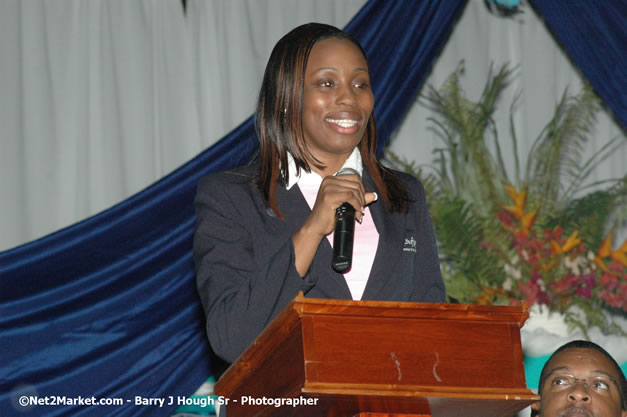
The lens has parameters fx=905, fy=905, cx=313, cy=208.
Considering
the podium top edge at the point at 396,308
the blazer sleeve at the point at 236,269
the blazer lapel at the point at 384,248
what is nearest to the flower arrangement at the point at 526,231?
the blazer lapel at the point at 384,248

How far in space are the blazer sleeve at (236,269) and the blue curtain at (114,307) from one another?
5.04ft

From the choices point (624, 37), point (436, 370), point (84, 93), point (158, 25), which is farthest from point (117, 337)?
point (624, 37)

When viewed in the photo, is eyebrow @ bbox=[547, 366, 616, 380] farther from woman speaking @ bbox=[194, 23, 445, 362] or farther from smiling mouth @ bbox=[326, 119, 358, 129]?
smiling mouth @ bbox=[326, 119, 358, 129]

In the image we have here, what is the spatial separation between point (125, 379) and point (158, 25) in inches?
68.6

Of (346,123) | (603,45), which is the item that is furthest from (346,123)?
(603,45)

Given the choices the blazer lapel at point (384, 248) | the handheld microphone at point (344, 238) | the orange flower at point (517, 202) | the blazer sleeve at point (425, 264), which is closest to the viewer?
the handheld microphone at point (344, 238)

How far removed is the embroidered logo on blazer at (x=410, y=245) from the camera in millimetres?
2153

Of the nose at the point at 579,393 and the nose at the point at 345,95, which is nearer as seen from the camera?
the nose at the point at 345,95

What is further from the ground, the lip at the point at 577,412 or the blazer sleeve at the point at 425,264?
the blazer sleeve at the point at 425,264

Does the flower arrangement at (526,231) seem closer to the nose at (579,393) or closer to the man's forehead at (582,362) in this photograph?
the man's forehead at (582,362)

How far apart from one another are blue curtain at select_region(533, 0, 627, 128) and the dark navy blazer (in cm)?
221

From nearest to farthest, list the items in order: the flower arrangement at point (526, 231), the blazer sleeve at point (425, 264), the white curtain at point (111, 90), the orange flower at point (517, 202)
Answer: the blazer sleeve at point (425, 264)
the flower arrangement at point (526, 231)
the orange flower at point (517, 202)
the white curtain at point (111, 90)

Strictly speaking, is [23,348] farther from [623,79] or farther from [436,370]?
[623,79]

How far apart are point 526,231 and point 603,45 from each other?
1026mm
